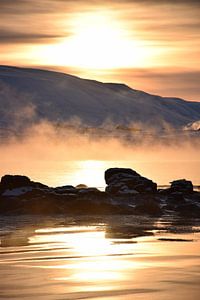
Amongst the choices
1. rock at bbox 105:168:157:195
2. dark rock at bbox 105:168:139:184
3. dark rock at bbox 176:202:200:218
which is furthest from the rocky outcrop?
dark rock at bbox 105:168:139:184

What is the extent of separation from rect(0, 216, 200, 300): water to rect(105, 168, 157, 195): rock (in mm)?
9000

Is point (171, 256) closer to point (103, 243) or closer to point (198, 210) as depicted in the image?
point (103, 243)

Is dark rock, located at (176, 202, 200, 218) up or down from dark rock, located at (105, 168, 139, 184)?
down

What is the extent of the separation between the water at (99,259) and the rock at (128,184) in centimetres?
900

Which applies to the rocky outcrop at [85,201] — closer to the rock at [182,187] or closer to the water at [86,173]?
the rock at [182,187]

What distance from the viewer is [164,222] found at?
3044 centimetres

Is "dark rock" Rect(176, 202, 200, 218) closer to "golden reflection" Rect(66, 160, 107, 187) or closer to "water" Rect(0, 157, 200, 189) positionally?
"water" Rect(0, 157, 200, 189)

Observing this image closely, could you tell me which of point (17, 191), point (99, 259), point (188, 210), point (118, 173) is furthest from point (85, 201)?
point (99, 259)

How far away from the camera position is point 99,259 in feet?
62.8

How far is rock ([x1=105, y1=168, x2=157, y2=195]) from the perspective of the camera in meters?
39.4

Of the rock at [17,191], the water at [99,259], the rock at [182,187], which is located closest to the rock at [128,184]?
the rock at [182,187]

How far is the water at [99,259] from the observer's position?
48.3 feet

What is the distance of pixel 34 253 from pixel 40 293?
6.09m

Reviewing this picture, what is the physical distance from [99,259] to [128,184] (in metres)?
21.1
